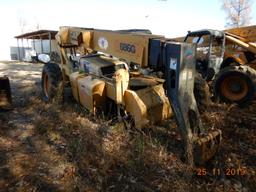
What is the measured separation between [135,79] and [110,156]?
5.93ft

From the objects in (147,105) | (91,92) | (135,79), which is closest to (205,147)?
(147,105)

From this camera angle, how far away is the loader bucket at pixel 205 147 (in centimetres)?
317

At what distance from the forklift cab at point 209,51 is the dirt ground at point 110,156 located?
194 cm

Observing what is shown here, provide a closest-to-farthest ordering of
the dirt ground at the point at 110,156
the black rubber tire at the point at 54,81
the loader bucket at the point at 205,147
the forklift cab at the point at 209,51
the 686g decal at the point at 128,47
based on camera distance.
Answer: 1. the dirt ground at the point at 110,156
2. the loader bucket at the point at 205,147
3. the 686g decal at the point at 128,47
4. the black rubber tire at the point at 54,81
5. the forklift cab at the point at 209,51

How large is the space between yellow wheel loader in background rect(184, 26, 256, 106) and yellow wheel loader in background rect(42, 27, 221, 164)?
2233mm

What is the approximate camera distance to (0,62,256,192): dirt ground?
3.00 metres

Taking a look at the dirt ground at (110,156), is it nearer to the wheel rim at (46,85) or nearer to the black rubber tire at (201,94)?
the black rubber tire at (201,94)

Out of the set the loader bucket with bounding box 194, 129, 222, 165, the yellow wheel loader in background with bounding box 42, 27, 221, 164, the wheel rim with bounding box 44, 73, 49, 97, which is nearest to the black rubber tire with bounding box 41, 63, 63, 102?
the yellow wheel loader in background with bounding box 42, 27, 221, 164

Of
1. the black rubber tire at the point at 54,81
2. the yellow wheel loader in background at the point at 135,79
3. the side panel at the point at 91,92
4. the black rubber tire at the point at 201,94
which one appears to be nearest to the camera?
the yellow wheel loader in background at the point at 135,79

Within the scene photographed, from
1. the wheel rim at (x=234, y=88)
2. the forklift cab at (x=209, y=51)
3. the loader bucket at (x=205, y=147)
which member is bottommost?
the loader bucket at (x=205, y=147)

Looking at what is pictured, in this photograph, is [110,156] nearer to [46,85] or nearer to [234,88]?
[46,85]

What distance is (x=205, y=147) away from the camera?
3.21 m
